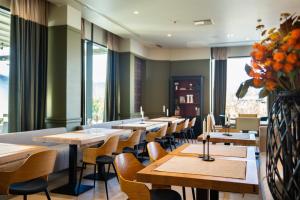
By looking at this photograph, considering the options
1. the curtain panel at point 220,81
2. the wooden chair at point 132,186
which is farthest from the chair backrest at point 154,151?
the curtain panel at point 220,81

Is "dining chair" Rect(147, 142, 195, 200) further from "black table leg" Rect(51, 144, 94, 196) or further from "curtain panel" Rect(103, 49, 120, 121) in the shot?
"curtain panel" Rect(103, 49, 120, 121)

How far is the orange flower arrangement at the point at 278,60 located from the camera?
1239mm

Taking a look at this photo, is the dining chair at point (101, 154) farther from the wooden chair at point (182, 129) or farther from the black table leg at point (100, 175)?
the wooden chair at point (182, 129)

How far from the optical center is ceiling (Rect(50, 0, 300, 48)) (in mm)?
5547

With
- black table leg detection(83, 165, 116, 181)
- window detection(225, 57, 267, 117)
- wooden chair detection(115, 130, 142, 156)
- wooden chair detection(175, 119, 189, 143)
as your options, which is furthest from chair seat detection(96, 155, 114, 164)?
window detection(225, 57, 267, 117)

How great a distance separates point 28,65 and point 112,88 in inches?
131

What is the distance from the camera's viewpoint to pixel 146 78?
10.2 metres

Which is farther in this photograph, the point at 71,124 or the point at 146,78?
the point at 146,78

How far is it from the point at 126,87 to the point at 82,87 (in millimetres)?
2221

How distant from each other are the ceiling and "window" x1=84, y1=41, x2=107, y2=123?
0.74 metres

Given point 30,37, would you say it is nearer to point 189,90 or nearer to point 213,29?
point 213,29

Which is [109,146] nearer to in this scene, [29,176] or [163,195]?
[29,176]

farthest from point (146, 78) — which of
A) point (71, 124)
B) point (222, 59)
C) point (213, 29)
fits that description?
point (71, 124)

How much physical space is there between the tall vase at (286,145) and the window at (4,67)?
4834mm
